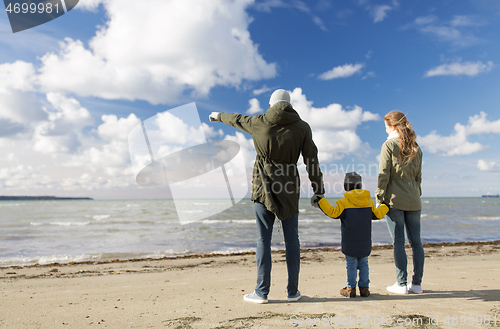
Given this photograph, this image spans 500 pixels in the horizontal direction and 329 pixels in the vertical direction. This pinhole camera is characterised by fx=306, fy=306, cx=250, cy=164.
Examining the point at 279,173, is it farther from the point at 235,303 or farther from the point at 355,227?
the point at 235,303

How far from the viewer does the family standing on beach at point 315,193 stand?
2688mm

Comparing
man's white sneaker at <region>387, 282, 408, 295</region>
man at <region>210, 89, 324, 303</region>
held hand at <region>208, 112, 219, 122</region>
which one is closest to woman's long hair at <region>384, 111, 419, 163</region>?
man at <region>210, 89, 324, 303</region>

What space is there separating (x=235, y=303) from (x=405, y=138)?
2287 millimetres

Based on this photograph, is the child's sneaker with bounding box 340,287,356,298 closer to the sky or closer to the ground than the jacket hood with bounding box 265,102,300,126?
closer to the ground

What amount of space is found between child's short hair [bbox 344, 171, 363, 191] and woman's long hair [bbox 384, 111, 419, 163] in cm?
47

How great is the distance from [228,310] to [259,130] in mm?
1568

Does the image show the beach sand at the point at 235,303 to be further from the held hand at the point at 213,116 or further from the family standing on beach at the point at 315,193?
the held hand at the point at 213,116

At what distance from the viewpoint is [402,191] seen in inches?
117

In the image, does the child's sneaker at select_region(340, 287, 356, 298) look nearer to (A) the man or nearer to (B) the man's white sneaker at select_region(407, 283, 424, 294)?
(A) the man

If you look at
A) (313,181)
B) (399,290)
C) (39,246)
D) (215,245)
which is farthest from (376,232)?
(39,246)

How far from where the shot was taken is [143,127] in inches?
194

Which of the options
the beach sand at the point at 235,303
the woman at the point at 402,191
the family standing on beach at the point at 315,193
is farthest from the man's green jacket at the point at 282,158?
the beach sand at the point at 235,303

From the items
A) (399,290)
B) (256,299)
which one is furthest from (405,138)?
(256,299)

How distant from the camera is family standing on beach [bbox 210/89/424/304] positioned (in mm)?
2688
